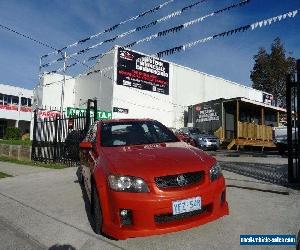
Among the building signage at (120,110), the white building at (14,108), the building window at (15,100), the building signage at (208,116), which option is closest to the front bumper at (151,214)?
the building signage at (208,116)

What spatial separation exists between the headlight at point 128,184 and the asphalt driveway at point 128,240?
748mm

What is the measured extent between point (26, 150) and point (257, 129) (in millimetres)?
18352

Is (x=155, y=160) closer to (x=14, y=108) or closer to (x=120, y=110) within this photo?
(x=120, y=110)

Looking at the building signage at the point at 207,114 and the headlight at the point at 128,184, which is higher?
the building signage at the point at 207,114

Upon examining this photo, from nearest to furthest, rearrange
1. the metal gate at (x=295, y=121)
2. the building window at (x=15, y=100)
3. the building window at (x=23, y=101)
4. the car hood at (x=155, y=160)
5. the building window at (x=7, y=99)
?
the car hood at (x=155, y=160) < the metal gate at (x=295, y=121) < the building window at (x=7, y=99) < the building window at (x=15, y=100) < the building window at (x=23, y=101)

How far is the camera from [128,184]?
4.23m

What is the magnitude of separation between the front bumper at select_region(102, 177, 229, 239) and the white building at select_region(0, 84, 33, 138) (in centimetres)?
4918

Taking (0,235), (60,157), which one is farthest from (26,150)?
(0,235)

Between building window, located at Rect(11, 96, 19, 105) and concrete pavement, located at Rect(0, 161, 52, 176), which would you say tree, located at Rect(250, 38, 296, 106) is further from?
concrete pavement, located at Rect(0, 161, 52, 176)

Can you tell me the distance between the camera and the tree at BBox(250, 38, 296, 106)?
49.6 metres

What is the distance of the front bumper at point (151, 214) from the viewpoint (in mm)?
4059

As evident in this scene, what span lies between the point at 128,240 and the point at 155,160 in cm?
109

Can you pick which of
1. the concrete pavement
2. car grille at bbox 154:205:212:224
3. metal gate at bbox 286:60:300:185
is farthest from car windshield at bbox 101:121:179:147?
the concrete pavement

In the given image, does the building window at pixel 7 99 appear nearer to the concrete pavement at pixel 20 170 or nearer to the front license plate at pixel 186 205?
the concrete pavement at pixel 20 170
